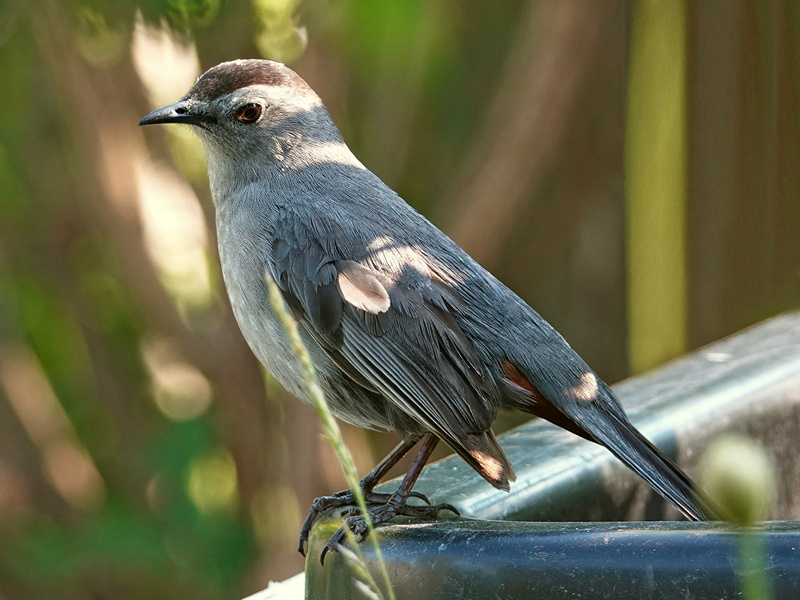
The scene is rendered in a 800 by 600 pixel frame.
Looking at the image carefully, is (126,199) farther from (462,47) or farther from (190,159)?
(462,47)

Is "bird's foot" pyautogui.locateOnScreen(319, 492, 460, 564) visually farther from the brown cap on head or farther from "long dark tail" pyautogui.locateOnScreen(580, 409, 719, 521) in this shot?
the brown cap on head

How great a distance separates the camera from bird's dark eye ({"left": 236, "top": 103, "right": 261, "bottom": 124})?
330 centimetres

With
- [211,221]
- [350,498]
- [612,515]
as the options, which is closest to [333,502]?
[350,498]

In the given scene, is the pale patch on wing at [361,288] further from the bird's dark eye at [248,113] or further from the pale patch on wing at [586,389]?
the bird's dark eye at [248,113]

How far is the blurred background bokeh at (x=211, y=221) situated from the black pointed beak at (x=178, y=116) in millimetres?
1024

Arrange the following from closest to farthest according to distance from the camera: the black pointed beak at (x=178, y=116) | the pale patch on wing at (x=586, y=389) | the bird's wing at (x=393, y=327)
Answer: the bird's wing at (x=393, y=327), the pale patch on wing at (x=586, y=389), the black pointed beak at (x=178, y=116)

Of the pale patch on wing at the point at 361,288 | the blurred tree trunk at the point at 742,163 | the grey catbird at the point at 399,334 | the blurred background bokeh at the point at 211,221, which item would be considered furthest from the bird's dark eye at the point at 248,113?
the blurred tree trunk at the point at 742,163

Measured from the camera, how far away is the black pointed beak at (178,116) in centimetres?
321

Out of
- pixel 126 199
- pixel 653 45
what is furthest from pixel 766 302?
pixel 126 199

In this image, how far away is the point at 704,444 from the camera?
9.80 feet

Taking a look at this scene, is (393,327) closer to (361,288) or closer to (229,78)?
(361,288)

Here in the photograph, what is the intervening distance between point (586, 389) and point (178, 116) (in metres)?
1.41

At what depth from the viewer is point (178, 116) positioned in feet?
10.7

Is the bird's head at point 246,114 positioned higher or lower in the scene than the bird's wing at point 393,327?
higher
